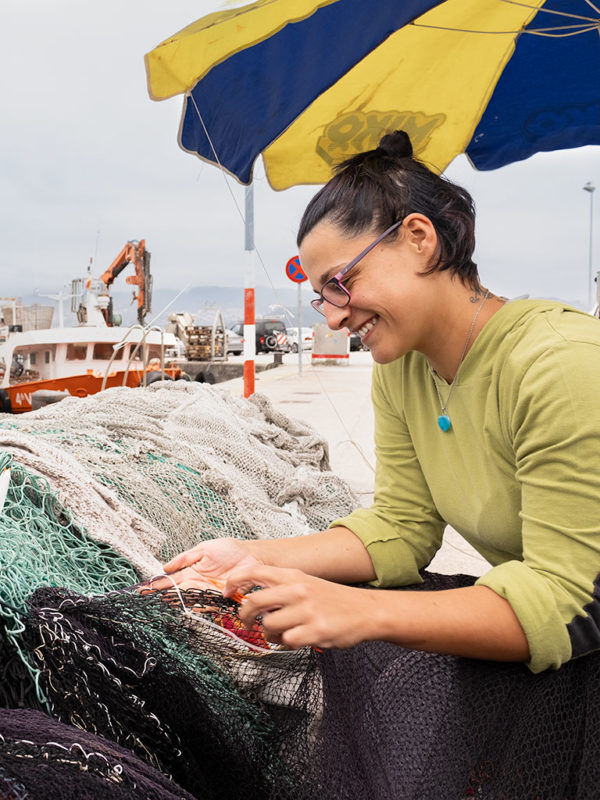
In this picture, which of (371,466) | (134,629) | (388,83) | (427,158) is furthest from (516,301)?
(371,466)

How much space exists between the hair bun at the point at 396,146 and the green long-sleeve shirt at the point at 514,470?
1.56 ft

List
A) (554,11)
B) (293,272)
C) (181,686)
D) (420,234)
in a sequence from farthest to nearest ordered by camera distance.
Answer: (293,272) < (554,11) < (420,234) < (181,686)

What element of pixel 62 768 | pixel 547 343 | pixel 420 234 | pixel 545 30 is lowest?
pixel 62 768

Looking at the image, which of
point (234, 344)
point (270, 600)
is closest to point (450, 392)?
point (270, 600)

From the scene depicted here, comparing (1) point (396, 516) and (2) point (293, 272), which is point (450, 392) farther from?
(2) point (293, 272)

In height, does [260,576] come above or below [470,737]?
above

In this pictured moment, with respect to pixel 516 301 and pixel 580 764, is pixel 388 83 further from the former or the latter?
pixel 580 764

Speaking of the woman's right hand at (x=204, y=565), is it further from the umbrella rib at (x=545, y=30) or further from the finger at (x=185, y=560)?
the umbrella rib at (x=545, y=30)

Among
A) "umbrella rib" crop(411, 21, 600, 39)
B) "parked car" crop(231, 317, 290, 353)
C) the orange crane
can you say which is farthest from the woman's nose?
"parked car" crop(231, 317, 290, 353)

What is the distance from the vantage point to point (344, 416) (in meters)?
8.88

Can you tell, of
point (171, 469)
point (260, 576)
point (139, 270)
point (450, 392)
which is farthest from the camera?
point (139, 270)

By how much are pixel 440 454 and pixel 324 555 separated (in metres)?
0.36

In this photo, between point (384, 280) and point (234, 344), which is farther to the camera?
point (234, 344)

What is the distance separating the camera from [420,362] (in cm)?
167
